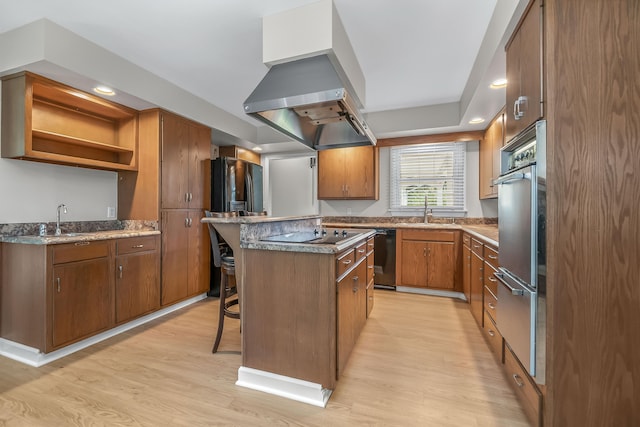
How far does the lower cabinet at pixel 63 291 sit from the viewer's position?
2082 mm

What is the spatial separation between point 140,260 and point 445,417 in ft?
9.59

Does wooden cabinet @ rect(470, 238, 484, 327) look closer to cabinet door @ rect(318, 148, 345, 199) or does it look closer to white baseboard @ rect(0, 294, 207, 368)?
cabinet door @ rect(318, 148, 345, 199)

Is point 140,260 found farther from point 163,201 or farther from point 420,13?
point 420,13

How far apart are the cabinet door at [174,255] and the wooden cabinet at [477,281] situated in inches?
128

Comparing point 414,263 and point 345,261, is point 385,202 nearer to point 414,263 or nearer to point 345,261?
point 414,263

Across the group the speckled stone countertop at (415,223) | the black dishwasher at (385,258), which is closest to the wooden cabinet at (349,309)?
the black dishwasher at (385,258)

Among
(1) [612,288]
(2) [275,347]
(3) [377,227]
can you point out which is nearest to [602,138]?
(1) [612,288]

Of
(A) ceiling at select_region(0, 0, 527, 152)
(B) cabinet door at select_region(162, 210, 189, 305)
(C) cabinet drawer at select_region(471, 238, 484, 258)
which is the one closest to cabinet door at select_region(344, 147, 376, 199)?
(A) ceiling at select_region(0, 0, 527, 152)

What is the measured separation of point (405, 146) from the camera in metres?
4.35

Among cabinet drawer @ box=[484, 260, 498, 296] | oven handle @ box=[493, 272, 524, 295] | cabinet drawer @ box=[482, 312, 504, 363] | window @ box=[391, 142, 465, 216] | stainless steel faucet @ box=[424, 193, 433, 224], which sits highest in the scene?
window @ box=[391, 142, 465, 216]

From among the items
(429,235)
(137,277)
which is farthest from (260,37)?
(429,235)

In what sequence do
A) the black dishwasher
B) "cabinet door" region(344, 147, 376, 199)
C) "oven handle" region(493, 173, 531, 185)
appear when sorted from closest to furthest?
"oven handle" region(493, 173, 531, 185) < the black dishwasher < "cabinet door" region(344, 147, 376, 199)

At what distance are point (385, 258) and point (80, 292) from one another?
11.1 ft

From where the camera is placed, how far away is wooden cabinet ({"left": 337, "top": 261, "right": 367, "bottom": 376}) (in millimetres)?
1708
